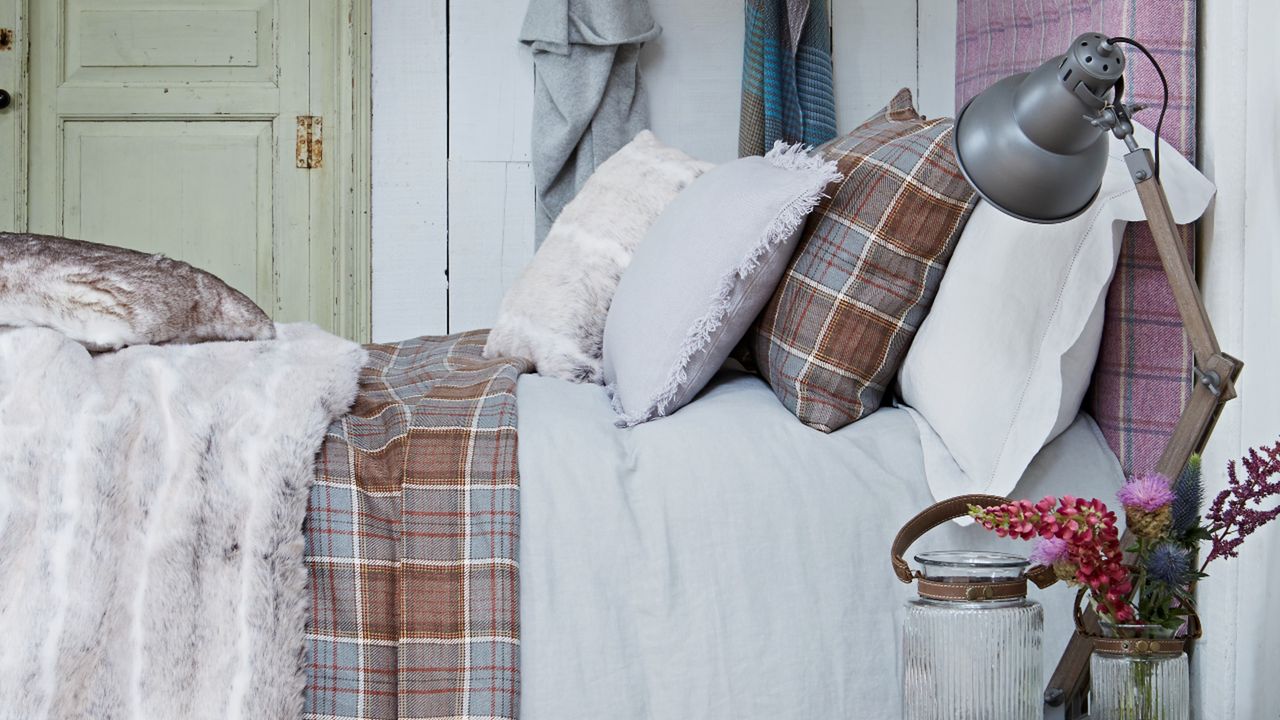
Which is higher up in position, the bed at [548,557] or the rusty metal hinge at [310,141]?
the rusty metal hinge at [310,141]

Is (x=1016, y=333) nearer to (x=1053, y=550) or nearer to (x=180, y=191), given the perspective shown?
(x=1053, y=550)

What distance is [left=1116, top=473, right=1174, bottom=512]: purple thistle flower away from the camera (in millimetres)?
943

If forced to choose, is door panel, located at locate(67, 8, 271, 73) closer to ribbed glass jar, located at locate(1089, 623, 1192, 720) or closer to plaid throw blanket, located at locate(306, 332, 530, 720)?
plaid throw blanket, located at locate(306, 332, 530, 720)

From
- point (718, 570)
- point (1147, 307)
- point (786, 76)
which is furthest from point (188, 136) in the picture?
point (1147, 307)

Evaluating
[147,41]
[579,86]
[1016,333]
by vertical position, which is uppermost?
[147,41]

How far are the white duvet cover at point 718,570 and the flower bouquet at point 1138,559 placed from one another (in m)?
0.35

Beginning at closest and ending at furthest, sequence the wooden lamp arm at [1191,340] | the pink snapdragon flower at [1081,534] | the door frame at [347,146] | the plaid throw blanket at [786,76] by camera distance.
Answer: the pink snapdragon flower at [1081,534] → the wooden lamp arm at [1191,340] → the plaid throw blanket at [786,76] → the door frame at [347,146]

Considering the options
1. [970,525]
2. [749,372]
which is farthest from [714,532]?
[749,372]

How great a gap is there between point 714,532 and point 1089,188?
550mm

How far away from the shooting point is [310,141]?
337 cm

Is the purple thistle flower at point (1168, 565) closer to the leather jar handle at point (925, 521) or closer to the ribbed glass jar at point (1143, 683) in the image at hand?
the ribbed glass jar at point (1143, 683)

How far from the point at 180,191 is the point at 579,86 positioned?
1.19 meters

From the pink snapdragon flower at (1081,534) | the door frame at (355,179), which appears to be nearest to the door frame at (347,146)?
the door frame at (355,179)

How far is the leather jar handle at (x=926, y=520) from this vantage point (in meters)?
1.08
